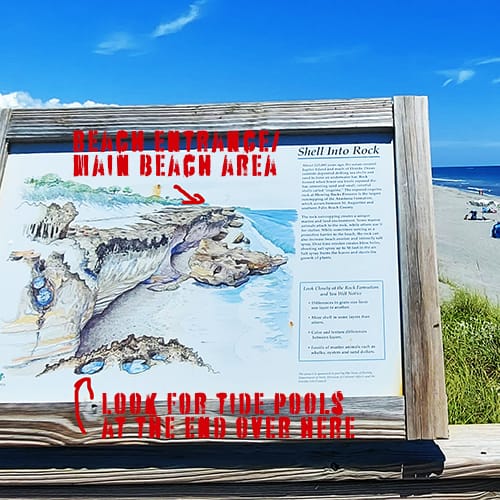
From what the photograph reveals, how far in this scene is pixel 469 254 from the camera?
1023cm

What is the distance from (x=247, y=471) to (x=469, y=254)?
9.49 meters

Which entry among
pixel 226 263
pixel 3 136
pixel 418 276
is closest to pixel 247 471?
pixel 226 263

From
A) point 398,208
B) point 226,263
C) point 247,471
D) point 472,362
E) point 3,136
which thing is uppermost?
point 3,136

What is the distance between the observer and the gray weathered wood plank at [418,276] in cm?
132

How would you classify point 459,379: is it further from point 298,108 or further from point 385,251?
point 298,108

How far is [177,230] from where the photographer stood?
1.50m

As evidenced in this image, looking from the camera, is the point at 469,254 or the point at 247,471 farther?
the point at 469,254

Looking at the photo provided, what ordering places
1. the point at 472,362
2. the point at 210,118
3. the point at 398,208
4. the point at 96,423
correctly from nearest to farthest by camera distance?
the point at 96,423, the point at 398,208, the point at 210,118, the point at 472,362

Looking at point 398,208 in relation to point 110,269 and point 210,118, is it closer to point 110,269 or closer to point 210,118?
point 210,118

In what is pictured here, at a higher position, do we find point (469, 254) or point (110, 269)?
point (469, 254)

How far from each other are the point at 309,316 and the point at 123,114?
2.21ft

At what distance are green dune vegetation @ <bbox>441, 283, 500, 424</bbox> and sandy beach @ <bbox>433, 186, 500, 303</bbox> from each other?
2.76 feet

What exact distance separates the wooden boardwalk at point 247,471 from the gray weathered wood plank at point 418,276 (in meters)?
0.12

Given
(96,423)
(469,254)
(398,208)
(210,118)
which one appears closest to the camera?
(96,423)
